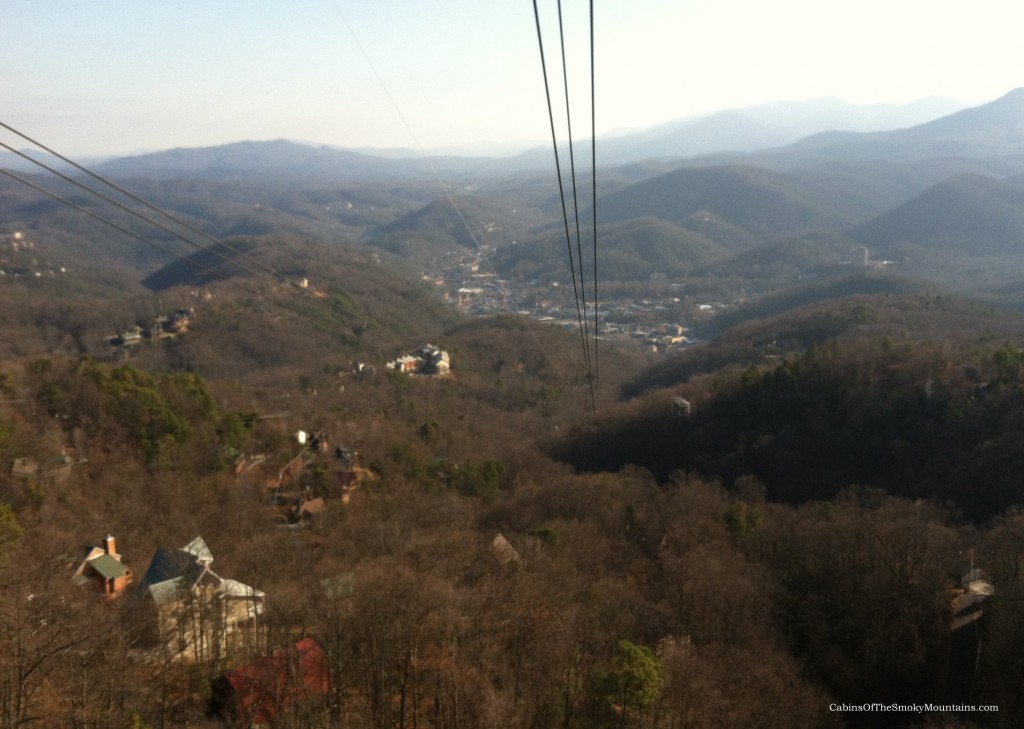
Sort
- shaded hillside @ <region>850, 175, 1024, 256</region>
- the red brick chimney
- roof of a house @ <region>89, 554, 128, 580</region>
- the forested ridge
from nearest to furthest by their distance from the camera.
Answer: the forested ridge
roof of a house @ <region>89, 554, 128, 580</region>
the red brick chimney
shaded hillside @ <region>850, 175, 1024, 256</region>

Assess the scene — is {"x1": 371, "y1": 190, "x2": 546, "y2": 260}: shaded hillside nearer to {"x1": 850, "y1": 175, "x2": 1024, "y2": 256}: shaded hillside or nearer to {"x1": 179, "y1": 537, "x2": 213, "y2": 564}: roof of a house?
{"x1": 850, "y1": 175, "x2": 1024, "y2": 256}: shaded hillside

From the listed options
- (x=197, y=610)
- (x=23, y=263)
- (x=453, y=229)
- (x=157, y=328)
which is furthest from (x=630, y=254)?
(x=197, y=610)

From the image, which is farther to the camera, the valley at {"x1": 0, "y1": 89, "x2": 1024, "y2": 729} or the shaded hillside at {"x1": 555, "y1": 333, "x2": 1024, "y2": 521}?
the shaded hillside at {"x1": 555, "y1": 333, "x2": 1024, "y2": 521}

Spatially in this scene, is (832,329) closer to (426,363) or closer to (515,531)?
(426,363)

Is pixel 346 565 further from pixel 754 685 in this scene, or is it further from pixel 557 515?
pixel 557 515

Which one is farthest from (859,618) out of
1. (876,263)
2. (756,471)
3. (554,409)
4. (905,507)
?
(876,263)

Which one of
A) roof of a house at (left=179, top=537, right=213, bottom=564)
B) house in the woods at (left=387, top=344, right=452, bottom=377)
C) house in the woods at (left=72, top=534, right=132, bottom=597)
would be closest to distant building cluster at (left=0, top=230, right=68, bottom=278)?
house in the woods at (left=387, top=344, right=452, bottom=377)
